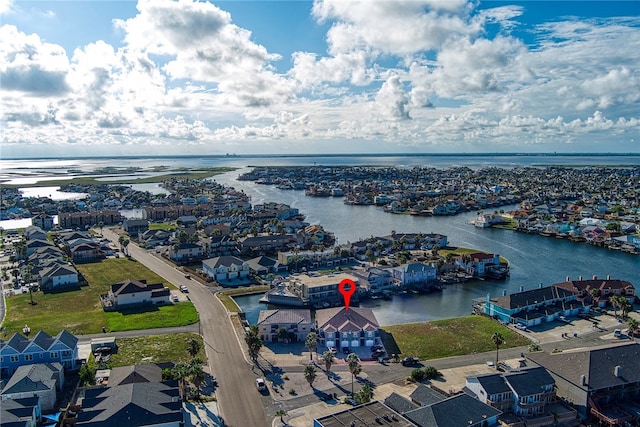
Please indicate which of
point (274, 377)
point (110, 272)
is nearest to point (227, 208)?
point (110, 272)

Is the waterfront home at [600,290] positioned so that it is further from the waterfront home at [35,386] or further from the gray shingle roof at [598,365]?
the waterfront home at [35,386]

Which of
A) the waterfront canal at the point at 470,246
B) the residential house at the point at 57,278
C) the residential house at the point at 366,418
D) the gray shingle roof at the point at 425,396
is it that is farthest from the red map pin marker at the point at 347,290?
the residential house at the point at 57,278

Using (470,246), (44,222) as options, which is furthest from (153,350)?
(44,222)

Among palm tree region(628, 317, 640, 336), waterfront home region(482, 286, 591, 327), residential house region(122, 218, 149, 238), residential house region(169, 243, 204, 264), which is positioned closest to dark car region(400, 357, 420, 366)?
waterfront home region(482, 286, 591, 327)

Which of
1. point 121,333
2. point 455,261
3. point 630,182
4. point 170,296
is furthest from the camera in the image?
point 630,182

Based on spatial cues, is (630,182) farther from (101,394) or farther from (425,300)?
(101,394)
